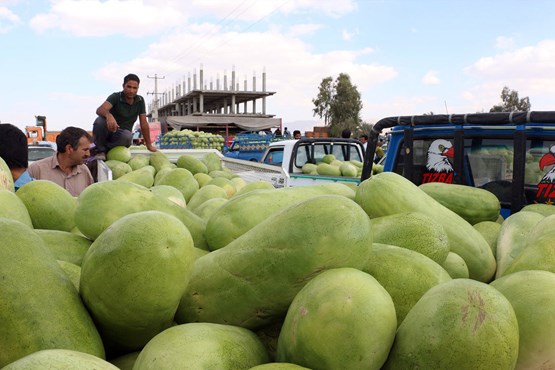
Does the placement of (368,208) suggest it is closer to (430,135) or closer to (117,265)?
(117,265)

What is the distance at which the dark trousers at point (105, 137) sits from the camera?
6.08 metres

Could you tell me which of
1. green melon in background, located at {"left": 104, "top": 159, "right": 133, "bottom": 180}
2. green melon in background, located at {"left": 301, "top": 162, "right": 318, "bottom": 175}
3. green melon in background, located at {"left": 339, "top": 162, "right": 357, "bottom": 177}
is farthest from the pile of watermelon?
green melon in background, located at {"left": 301, "top": 162, "right": 318, "bottom": 175}

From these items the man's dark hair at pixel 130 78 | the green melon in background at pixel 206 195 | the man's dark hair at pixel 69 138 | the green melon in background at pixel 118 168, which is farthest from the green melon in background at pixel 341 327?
the man's dark hair at pixel 130 78

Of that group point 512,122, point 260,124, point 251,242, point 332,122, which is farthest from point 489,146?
point 332,122

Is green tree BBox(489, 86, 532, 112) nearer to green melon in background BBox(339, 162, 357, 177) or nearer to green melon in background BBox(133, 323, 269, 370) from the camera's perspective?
green melon in background BBox(339, 162, 357, 177)

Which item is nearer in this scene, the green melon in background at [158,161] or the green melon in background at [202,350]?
the green melon in background at [202,350]

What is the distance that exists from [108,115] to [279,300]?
5.09 meters

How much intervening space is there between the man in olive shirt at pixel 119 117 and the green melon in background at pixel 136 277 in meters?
4.85

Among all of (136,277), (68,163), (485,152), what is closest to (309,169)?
(68,163)

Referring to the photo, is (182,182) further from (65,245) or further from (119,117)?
(119,117)

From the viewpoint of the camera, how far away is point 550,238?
165 centimetres

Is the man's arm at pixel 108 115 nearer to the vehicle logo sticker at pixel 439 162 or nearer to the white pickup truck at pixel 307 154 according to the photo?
the white pickup truck at pixel 307 154

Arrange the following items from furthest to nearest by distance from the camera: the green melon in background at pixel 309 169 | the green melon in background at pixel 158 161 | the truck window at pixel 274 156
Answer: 1. the truck window at pixel 274 156
2. the green melon in background at pixel 309 169
3. the green melon in background at pixel 158 161

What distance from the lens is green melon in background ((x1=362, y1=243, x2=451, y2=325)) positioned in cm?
140
